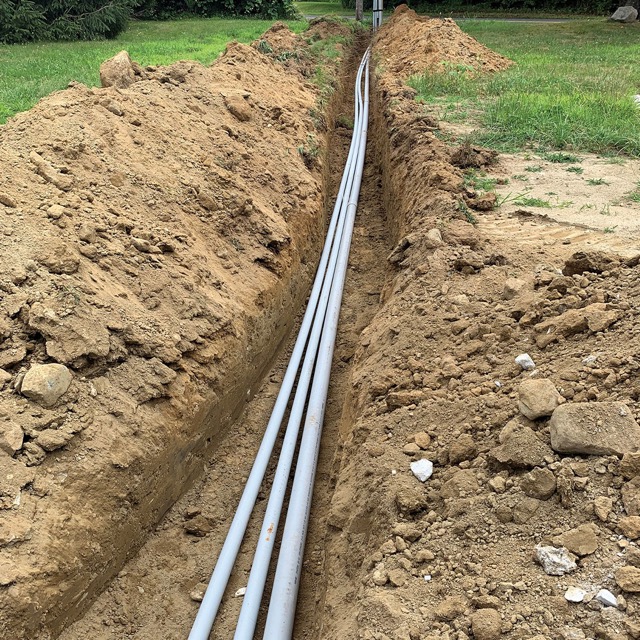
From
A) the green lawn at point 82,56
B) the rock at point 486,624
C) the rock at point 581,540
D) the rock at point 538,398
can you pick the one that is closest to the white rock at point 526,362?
the rock at point 538,398

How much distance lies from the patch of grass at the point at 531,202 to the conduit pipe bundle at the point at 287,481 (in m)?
1.76

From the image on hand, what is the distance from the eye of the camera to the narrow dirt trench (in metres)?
3.20

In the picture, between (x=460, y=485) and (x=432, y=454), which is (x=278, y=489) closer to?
(x=432, y=454)

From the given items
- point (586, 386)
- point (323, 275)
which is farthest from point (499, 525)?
point (323, 275)

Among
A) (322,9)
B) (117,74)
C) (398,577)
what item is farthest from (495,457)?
(322,9)

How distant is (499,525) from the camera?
2352mm

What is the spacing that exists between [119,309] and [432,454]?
87.4 inches

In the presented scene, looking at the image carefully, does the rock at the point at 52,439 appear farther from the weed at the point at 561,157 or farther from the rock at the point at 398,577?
the weed at the point at 561,157

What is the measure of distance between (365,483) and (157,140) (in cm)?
393

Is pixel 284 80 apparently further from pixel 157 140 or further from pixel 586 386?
pixel 586 386

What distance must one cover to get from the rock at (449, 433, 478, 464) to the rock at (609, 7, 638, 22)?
931 inches

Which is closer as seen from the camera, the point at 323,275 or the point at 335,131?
the point at 323,275

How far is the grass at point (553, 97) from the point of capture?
6.82m

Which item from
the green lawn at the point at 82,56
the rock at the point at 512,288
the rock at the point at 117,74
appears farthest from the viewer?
the green lawn at the point at 82,56
